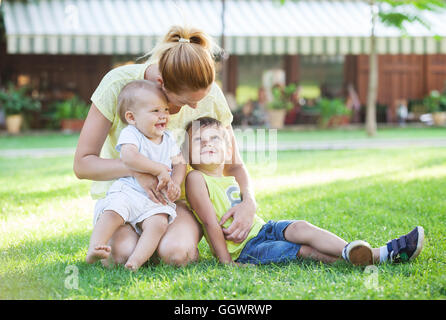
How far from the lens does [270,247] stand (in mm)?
3129

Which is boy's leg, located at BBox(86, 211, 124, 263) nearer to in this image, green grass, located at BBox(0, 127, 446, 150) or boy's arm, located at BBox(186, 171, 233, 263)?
boy's arm, located at BBox(186, 171, 233, 263)

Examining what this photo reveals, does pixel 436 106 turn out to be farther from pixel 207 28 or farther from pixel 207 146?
pixel 207 146

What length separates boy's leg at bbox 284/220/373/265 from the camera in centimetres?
289

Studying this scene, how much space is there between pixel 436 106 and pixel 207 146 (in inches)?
642

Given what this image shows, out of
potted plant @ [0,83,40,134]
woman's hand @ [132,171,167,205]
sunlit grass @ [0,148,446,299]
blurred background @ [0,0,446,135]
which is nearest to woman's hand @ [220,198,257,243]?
sunlit grass @ [0,148,446,299]

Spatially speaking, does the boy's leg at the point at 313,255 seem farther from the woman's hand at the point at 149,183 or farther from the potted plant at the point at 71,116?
the potted plant at the point at 71,116

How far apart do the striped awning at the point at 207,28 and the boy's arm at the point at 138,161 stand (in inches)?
468

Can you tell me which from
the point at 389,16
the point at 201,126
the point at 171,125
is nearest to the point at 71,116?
the point at 389,16

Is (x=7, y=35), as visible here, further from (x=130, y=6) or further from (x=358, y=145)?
(x=358, y=145)

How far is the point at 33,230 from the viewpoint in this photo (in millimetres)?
4105

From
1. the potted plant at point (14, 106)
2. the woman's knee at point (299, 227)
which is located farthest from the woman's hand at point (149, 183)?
the potted plant at point (14, 106)

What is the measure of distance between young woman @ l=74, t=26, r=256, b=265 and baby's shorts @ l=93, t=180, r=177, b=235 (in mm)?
41
